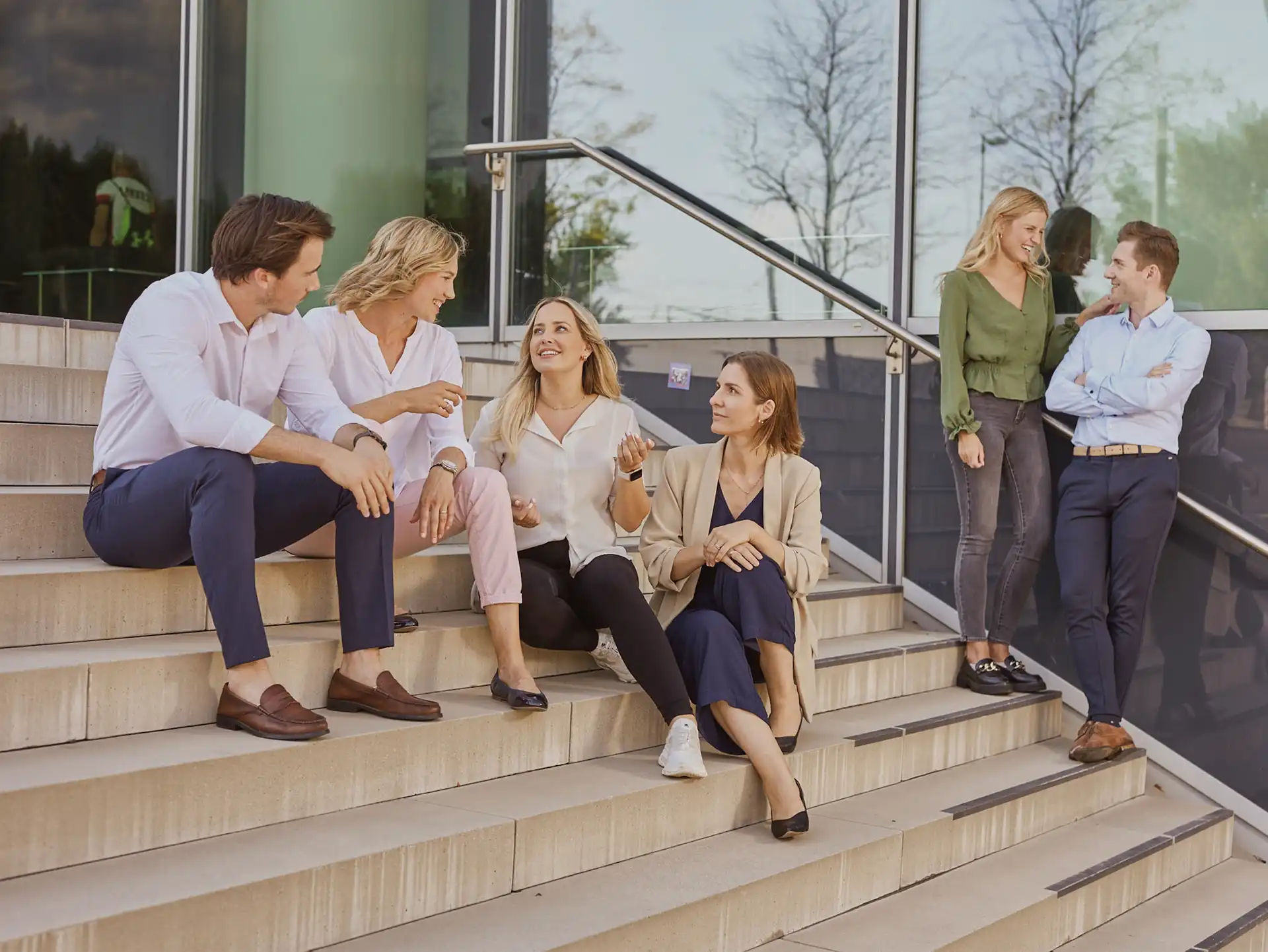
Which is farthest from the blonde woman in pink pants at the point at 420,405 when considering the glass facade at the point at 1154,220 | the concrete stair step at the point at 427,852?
the glass facade at the point at 1154,220

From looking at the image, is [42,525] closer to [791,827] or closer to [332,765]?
[332,765]

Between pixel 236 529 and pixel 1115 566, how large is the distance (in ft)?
8.77

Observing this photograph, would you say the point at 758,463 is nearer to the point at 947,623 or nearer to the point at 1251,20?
the point at 947,623

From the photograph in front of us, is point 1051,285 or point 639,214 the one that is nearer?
point 1051,285

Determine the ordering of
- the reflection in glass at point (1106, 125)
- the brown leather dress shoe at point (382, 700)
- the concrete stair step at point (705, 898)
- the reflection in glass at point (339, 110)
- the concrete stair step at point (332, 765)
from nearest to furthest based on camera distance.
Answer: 1. the concrete stair step at point (332, 765)
2. the concrete stair step at point (705, 898)
3. the brown leather dress shoe at point (382, 700)
4. the reflection in glass at point (1106, 125)
5. the reflection in glass at point (339, 110)

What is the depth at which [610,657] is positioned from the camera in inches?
132

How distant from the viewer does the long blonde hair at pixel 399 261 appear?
3316 mm

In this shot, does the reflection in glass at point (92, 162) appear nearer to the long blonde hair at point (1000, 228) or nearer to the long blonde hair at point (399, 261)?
the long blonde hair at point (399, 261)

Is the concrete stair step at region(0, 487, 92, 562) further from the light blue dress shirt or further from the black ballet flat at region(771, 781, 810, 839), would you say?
the light blue dress shirt

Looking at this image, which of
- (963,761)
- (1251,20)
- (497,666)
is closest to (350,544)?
(497,666)

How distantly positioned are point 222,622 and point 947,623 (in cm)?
295

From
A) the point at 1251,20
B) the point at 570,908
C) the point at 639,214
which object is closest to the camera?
the point at 570,908

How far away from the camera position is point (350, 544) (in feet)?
9.25

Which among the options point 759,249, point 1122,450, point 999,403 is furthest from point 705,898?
point 759,249
